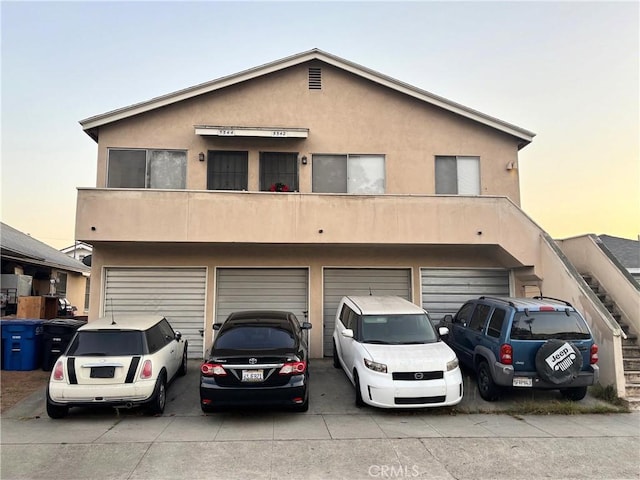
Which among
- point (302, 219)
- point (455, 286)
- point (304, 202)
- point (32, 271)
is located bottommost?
point (455, 286)

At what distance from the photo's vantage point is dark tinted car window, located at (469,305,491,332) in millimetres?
9023

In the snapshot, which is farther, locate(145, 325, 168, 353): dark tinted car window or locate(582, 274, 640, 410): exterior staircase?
locate(582, 274, 640, 410): exterior staircase

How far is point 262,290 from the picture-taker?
1234 centimetres

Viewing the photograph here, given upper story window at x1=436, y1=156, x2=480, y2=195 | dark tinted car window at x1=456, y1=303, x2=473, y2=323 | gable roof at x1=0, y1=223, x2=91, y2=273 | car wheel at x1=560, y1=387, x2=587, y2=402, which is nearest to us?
car wheel at x1=560, y1=387, x2=587, y2=402

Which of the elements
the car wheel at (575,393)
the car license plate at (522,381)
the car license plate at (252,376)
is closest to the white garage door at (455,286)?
the car wheel at (575,393)

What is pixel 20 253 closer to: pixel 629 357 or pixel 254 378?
pixel 254 378

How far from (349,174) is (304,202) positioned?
7.89 ft

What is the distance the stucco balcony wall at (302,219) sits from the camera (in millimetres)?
10742

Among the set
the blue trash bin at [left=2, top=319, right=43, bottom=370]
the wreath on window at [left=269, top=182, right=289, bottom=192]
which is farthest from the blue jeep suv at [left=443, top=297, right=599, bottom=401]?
the blue trash bin at [left=2, top=319, right=43, bottom=370]

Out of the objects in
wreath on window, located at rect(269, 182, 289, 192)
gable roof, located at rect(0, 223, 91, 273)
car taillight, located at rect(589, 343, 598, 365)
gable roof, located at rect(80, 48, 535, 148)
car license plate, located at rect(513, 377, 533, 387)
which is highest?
gable roof, located at rect(80, 48, 535, 148)

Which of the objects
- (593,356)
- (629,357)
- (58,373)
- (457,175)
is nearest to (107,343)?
(58,373)

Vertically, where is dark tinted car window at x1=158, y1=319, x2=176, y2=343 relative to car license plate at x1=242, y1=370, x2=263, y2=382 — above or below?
above

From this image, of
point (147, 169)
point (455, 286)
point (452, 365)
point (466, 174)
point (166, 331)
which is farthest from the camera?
point (466, 174)

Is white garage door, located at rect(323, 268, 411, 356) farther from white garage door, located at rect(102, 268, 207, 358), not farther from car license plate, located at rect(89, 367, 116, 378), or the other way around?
car license plate, located at rect(89, 367, 116, 378)
